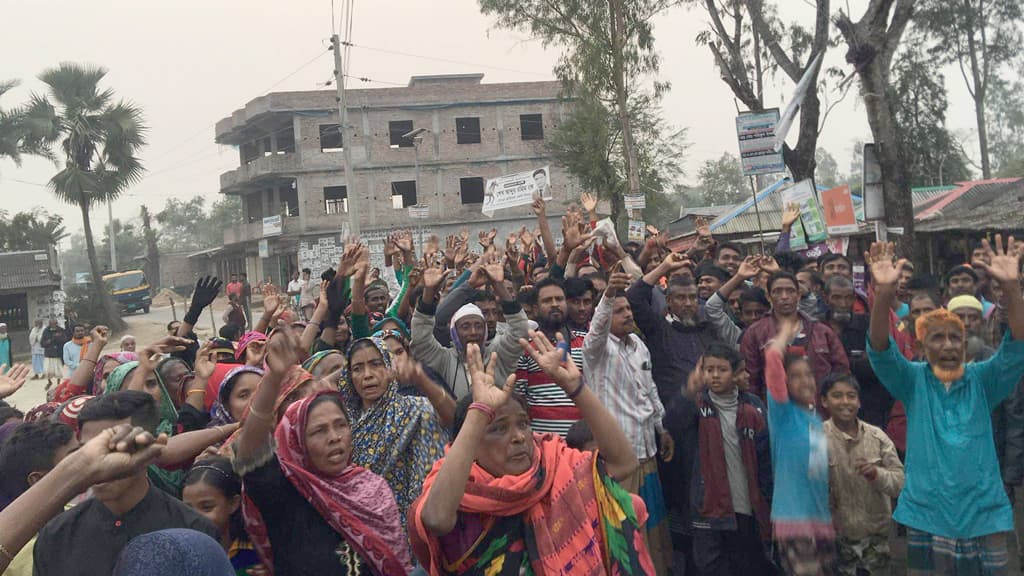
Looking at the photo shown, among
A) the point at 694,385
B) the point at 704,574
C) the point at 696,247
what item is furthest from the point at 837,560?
the point at 696,247

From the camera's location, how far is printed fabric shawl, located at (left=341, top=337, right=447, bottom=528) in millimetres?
3615

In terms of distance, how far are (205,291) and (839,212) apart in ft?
24.0

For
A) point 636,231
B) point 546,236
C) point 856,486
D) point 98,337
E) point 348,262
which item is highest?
point 636,231

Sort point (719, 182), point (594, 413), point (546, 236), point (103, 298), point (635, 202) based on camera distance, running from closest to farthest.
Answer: point (594, 413) → point (546, 236) → point (635, 202) → point (103, 298) → point (719, 182)

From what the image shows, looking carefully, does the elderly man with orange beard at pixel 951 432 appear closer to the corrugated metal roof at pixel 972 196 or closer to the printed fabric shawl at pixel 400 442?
the printed fabric shawl at pixel 400 442

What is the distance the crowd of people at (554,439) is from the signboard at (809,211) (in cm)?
308

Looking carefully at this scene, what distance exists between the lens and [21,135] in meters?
29.8

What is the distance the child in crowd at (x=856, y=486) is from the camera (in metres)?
4.46

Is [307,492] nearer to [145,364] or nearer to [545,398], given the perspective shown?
[145,364]

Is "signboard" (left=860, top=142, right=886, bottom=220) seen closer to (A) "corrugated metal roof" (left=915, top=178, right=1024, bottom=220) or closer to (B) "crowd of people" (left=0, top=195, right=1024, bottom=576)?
(B) "crowd of people" (left=0, top=195, right=1024, bottom=576)

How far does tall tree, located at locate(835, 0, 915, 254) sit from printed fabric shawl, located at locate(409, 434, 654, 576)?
7736mm

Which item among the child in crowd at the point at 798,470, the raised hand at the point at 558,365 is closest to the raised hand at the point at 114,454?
the raised hand at the point at 558,365

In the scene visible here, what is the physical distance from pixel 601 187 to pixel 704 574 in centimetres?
2144

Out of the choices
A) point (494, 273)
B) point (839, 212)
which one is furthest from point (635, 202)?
point (494, 273)
